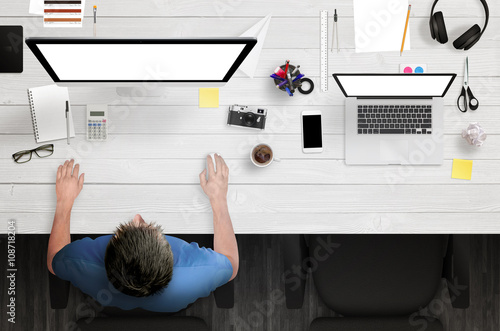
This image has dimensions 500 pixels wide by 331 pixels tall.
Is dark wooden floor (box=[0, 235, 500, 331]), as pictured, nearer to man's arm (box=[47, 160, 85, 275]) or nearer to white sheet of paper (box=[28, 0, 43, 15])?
man's arm (box=[47, 160, 85, 275])

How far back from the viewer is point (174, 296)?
1.38m

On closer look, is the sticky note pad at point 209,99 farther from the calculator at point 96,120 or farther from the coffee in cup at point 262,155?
the calculator at point 96,120

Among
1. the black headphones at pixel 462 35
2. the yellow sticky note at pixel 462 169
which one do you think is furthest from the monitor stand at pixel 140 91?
the yellow sticky note at pixel 462 169

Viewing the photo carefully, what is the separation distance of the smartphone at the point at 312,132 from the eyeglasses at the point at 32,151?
1.01m

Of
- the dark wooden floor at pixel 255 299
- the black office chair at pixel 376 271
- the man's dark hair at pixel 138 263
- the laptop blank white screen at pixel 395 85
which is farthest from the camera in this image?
the dark wooden floor at pixel 255 299

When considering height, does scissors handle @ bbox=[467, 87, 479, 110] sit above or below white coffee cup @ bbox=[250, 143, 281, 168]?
above

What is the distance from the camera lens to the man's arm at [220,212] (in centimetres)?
155

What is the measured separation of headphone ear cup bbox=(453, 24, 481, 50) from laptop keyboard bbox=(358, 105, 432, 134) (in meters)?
0.27

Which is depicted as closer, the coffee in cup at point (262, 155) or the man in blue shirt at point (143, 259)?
the man in blue shirt at point (143, 259)

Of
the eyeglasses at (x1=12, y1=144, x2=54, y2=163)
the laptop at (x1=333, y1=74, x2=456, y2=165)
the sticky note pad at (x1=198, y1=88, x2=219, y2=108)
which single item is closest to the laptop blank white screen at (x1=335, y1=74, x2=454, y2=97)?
the laptop at (x1=333, y1=74, x2=456, y2=165)

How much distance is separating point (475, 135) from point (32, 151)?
68.5 inches

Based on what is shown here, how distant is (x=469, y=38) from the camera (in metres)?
1.52

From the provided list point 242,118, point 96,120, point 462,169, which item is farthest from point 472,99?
point 96,120

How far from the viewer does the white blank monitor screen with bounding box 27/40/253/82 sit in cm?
108
